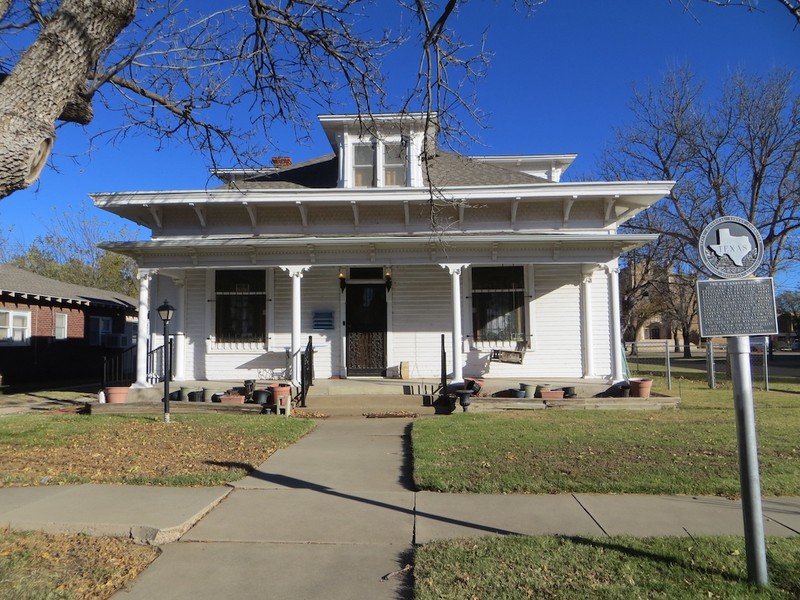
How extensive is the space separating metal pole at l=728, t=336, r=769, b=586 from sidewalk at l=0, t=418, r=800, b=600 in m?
1.04

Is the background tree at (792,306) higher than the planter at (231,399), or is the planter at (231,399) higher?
the background tree at (792,306)

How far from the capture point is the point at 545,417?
10.4m

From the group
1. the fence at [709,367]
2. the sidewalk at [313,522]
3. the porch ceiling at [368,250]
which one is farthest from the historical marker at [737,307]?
the porch ceiling at [368,250]

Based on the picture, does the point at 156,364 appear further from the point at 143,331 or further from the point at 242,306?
the point at 242,306

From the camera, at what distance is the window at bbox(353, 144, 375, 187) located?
14750 millimetres

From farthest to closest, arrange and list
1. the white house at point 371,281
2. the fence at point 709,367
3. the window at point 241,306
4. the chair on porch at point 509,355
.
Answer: the fence at point 709,367
the window at point 241,306
the chair on porch at point 509,355
the white house at point 371,281

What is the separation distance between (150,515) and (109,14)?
13.9 feet

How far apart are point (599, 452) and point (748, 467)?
3.85m

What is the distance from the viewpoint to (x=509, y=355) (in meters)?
13.9

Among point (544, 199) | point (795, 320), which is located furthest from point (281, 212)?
point (795, 320)

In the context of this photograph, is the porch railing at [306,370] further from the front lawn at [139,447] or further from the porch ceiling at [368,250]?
the porch ceiling at [368,250]

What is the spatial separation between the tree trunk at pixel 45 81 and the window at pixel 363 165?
10.2 meters

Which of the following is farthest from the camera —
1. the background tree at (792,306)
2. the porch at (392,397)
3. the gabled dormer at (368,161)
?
the background tree at (792,306)

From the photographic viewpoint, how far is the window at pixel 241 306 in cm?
1431
